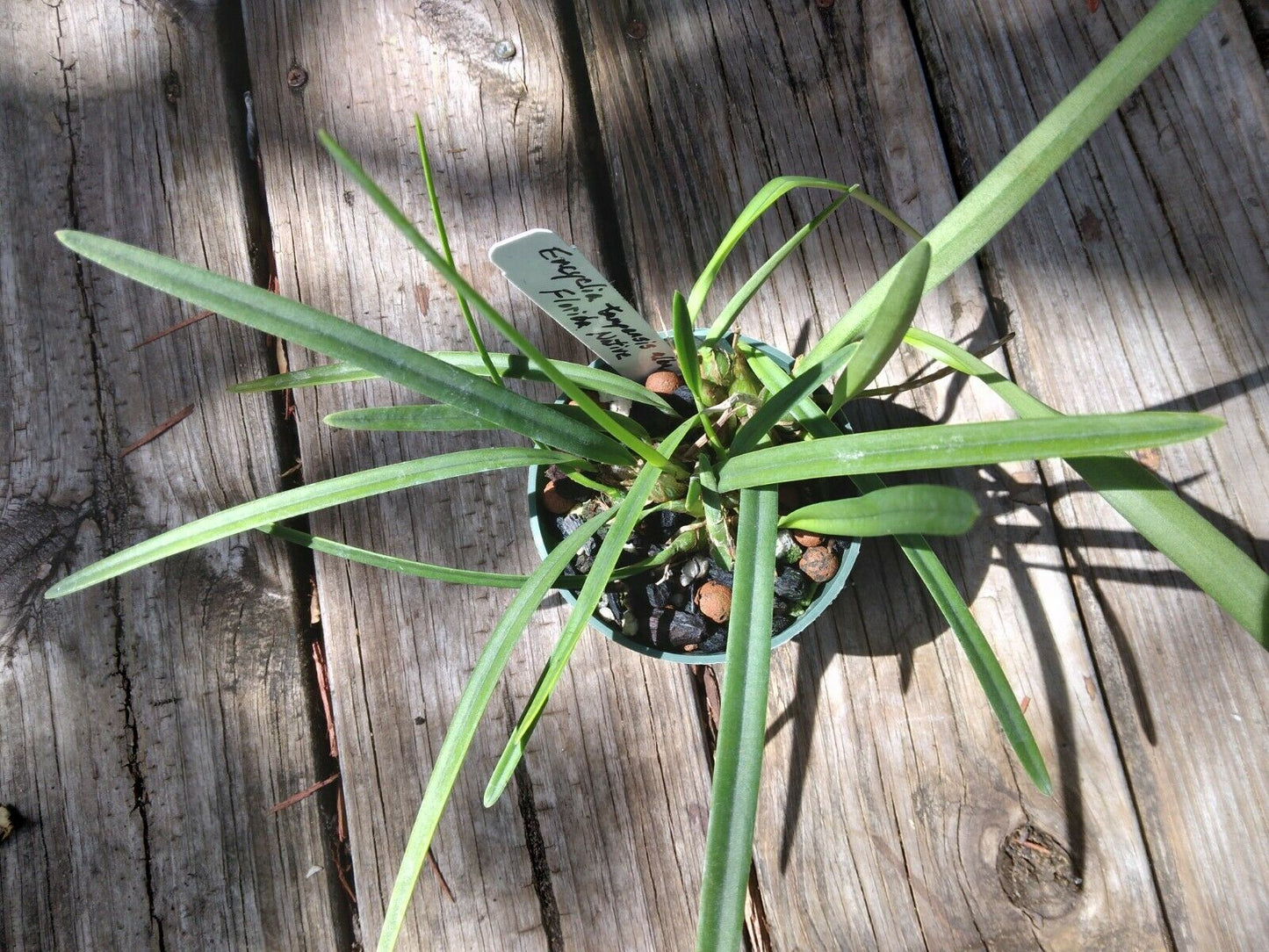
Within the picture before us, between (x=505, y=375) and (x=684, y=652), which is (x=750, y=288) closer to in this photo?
(x=505, y=375)

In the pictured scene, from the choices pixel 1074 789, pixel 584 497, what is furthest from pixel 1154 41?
pixel 1074 789

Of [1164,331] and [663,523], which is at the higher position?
[1164,331]

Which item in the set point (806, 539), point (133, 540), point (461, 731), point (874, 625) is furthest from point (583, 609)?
point (133, 540)

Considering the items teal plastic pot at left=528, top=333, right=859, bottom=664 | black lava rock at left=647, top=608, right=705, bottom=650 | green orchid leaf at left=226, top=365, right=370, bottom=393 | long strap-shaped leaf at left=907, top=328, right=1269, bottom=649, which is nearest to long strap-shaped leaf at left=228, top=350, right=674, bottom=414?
green orchid leaf at left=226, top=365, right=370, bottom=393

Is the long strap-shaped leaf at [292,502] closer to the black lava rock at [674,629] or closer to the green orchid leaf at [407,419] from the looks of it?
the green orchid leaf at [407,419]

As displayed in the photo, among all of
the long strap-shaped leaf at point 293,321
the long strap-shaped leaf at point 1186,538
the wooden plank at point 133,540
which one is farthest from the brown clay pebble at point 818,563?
the wooden plank at point 133,540

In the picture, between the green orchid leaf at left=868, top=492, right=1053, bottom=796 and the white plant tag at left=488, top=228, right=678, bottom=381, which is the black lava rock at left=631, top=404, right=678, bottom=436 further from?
the green orchid leaf at left=868, top=492, right=1053, bottom=796

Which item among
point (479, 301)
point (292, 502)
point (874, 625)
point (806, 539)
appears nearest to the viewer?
point (479, 301)
